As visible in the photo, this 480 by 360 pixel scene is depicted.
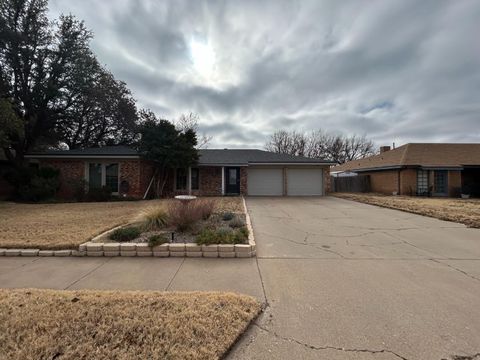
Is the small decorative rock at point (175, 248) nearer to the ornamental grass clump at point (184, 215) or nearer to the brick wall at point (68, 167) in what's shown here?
the ornamental grass clump at point (184, 215)

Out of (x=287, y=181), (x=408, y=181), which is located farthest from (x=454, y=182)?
(x=287, y=181)

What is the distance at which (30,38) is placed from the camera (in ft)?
53.5

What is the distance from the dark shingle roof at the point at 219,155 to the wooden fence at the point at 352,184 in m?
7.22

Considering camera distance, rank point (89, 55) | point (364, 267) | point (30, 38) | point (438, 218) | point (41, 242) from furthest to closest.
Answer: point (89, 55) < point (30, 38) < point (438, 218) < point (41, 242) < point (364, 267)

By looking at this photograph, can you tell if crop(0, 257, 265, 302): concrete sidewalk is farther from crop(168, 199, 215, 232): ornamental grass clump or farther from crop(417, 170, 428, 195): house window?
crop(417, 170, 428, 195): house window

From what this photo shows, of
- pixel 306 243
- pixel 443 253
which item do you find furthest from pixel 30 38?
pixel 443 253

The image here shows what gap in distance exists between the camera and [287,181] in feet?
68.6

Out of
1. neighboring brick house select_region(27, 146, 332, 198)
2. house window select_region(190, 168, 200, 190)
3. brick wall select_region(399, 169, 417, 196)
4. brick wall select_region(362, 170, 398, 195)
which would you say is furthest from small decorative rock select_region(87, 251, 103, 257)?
brick wall select_region(362, 170, 398, 195)

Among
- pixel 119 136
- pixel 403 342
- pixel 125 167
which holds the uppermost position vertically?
pixel 119 136

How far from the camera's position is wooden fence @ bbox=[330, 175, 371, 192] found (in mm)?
26109

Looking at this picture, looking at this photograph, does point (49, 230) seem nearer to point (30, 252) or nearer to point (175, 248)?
point (30, 252)

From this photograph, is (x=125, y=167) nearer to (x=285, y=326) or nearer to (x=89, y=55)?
(x=89, y=55)

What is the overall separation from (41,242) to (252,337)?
5.26m

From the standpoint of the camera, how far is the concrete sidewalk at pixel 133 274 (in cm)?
387
